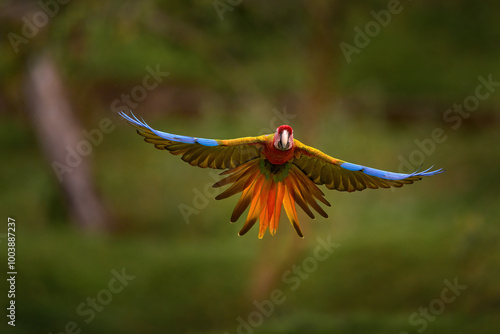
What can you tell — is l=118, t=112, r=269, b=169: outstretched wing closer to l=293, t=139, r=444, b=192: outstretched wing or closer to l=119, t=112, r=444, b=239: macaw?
l=119, t=112, r=444, b=239: macaw

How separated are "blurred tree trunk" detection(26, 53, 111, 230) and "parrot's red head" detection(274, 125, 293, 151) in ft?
38.1

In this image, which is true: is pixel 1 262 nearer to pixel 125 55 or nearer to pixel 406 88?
pixel 125 55

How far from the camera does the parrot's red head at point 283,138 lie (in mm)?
2264

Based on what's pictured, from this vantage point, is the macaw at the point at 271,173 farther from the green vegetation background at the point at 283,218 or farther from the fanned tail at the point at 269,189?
the green vegetation background at the point at 283,218

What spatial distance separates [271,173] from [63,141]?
11736mm

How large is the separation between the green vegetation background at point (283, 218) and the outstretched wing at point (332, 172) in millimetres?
4900

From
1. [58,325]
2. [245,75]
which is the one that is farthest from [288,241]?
[58,325]

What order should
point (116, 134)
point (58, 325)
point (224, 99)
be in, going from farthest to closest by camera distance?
point (116, 134), point (224, 99), point (58, 325)

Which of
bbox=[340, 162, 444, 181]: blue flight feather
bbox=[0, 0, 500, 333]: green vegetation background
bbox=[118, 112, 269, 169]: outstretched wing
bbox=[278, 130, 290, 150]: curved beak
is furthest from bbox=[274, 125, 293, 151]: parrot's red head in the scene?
bbox=[0, 0, 500, 333]: green vegetation background

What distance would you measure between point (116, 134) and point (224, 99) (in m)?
6.35

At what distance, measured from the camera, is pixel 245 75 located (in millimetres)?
10766

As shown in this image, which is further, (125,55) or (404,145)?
(125,55)

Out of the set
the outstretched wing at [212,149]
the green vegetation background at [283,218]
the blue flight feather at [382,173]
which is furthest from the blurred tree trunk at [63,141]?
the blue flight feather at [382,173]

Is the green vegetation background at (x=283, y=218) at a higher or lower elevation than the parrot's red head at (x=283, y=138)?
higher
